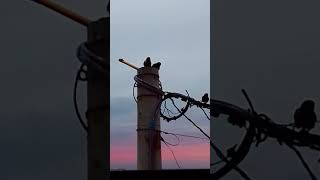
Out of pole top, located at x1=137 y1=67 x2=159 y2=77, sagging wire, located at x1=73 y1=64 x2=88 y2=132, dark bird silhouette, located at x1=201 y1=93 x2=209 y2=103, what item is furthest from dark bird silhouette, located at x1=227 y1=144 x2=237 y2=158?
sagging wire, located at x1=73 y1=64 x2=88 y2=132

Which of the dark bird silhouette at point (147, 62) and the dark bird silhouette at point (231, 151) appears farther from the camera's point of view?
the dark bird silhouette at point (147, 62)

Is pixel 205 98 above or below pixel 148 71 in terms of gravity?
below

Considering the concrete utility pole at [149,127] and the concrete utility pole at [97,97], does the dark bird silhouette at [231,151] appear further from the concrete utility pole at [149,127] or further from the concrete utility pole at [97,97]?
the concrete utility pole at [97,97]

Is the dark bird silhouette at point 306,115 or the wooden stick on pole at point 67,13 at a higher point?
the wooden stick on pole at point 67,13

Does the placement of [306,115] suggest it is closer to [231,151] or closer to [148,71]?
[231,151]

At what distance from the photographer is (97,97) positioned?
135 cm

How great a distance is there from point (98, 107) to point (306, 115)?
0.85m

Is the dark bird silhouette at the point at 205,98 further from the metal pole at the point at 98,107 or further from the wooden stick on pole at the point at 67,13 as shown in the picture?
the wooden stick on pole at the point at 67,13

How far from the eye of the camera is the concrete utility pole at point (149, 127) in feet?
4.57

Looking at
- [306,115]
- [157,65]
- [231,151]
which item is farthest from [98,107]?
[306,115]

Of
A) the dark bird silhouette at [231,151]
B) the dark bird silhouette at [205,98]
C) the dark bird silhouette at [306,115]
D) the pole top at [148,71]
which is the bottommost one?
the dark bird silhouette at [231,151]

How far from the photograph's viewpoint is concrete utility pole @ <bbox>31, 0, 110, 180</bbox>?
132 centimetres

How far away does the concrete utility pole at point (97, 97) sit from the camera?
4.33 feet

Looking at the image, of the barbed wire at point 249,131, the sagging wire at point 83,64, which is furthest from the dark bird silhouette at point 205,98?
the sagging wire at point 83,64
